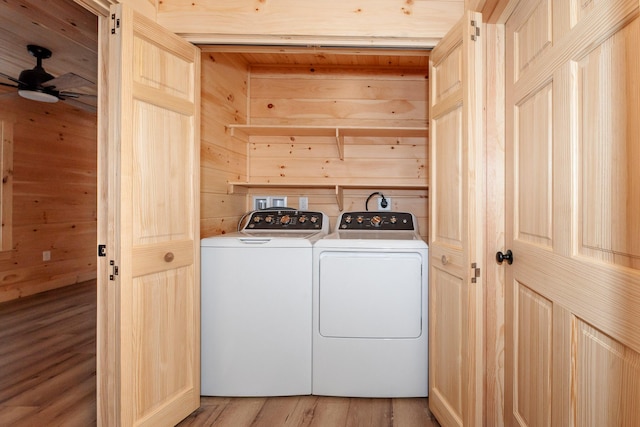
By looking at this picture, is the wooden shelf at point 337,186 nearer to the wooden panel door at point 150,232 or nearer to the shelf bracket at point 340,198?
Result: the shelf bracket at point 340,198

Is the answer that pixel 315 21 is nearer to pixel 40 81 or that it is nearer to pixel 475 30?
pixel 475 30

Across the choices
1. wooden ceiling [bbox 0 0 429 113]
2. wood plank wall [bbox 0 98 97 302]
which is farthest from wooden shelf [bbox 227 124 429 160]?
wood plank wall [bbox 0 98 97 302]

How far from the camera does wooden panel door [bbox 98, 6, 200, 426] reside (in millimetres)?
1468

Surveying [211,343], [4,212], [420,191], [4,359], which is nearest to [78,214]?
[4,212]

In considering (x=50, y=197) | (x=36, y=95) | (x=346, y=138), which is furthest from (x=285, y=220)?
(x=50, y=197)

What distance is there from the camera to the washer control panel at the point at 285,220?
2576 mm

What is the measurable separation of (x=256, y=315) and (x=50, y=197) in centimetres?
393

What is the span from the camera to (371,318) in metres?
1.95

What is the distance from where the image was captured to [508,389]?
1.45 meters

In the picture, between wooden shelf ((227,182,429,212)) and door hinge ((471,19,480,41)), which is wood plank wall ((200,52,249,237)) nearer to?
wooden shelf ((227,182,429,212))

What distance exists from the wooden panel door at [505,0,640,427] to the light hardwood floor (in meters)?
0.68

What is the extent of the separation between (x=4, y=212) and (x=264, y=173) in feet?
10.3

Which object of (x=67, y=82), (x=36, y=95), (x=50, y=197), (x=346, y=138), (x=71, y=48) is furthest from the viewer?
(x=50, y=197)

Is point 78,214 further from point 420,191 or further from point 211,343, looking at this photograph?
point 420,191
